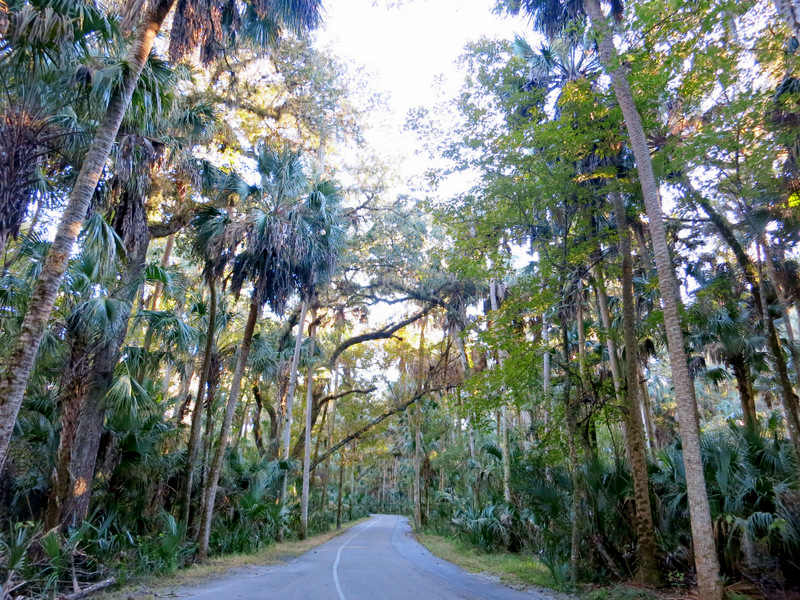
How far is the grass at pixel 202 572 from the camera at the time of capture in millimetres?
8008

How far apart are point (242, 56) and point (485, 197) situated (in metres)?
10.8

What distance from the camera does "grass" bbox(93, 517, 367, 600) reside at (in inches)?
315

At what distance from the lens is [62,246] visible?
6.66 m

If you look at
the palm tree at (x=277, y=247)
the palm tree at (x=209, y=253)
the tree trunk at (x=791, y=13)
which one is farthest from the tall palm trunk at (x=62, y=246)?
the tree trunk at (x=791, y=13)

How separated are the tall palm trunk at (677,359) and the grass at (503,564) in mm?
3279

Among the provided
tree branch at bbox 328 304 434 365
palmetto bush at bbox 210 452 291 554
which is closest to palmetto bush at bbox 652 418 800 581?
palmetto bush at bbox 210 452 291 554

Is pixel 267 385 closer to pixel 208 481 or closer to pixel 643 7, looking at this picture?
pixel 208 481

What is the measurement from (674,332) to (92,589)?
10.2 m

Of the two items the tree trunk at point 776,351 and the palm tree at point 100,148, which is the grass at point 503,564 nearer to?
the tree trunk at point 776,351

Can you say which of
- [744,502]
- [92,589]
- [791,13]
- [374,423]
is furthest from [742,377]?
[92,589]

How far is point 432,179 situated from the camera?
38.9 feet

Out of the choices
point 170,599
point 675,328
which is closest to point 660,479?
point 675,328

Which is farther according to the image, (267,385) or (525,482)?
(267,385)

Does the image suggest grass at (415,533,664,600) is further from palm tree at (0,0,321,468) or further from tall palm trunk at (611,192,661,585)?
palm tree at (0,0,321,468)
